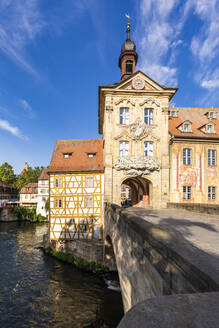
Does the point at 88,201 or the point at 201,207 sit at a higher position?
the point at 201,207

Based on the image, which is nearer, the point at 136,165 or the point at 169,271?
the point at 169,271

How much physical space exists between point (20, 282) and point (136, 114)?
1684cm

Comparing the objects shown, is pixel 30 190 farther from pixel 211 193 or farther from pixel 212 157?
pixel 212 157

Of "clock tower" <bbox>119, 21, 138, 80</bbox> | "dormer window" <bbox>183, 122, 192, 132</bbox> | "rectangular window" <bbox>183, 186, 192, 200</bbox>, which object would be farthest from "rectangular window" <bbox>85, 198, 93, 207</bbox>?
"clock tower" <bbox>119, 21, 138, 80</bbox>

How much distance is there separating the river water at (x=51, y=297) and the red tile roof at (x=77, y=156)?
926cm

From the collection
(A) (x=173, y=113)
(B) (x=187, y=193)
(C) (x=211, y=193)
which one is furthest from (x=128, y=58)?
(C) (x=211, y=193)

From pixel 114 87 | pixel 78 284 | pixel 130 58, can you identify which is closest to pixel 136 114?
pixel 114 87

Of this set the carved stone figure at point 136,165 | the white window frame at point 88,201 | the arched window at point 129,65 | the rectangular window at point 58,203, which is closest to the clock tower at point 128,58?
the arched window at point 129,65

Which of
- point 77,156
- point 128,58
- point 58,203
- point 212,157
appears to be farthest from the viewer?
point 77,156

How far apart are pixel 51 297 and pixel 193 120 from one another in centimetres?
2062

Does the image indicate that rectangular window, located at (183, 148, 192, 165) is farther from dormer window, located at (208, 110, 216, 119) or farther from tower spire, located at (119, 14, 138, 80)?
tower spire, located at (119, 14, 138, 80)

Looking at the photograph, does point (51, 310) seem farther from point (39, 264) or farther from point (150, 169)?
point (150, 169)

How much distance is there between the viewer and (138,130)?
15.6 meters

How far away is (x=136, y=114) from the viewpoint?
1598 centimetres
